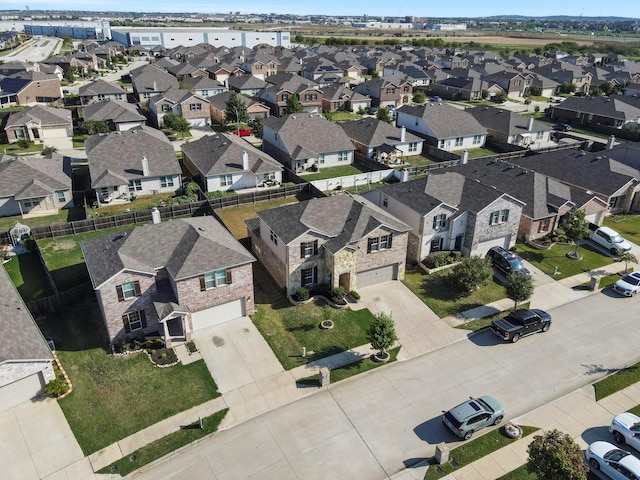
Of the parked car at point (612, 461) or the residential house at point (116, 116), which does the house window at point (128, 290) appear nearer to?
the parked car at point (612, 461)

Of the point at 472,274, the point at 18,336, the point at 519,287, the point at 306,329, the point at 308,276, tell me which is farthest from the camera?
the point at 308,276

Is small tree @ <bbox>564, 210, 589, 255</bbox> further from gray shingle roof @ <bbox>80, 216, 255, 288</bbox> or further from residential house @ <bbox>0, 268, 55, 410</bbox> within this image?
residential house @ <bbox>0, 268, 55, 410</bbox>

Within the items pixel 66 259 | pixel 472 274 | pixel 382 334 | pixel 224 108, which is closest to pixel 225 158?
pixel 66 259

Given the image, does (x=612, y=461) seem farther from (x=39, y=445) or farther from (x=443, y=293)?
(x=39, y=445)

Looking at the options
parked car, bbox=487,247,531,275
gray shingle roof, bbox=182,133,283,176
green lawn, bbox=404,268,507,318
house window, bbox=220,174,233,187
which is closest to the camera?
green lawn, bbox=404,268,507,318

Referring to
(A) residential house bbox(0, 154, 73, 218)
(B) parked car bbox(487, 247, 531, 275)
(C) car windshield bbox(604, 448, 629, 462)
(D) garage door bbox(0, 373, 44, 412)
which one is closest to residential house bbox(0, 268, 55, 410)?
(D) garage door bbox(0, 373, 44, 412)

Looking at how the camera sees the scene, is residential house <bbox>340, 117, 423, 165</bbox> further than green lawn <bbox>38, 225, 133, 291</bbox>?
Yes
